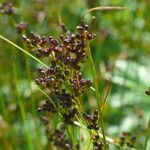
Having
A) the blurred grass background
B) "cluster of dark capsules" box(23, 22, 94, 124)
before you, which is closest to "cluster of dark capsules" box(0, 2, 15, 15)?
the blurred grass background

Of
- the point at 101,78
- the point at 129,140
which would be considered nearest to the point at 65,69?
the point at 129,140

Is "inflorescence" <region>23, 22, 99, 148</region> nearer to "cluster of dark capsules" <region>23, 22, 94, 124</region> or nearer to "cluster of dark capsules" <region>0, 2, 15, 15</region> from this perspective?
"cluster of dark capsules" <region>23, 22, 94, 124</region>

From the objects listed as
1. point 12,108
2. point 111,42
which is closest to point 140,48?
point 111,42

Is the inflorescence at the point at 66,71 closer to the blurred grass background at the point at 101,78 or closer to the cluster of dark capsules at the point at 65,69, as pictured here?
the cluster of dark capsules at the point at 65,69

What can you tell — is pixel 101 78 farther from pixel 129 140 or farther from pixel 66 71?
pixel 66 71

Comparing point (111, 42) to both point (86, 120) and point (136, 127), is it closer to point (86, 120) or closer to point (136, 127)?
point (136, 127)

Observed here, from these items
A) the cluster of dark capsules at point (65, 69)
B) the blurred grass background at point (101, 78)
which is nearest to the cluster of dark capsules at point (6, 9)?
the blurred grass background at point (101, 78)
